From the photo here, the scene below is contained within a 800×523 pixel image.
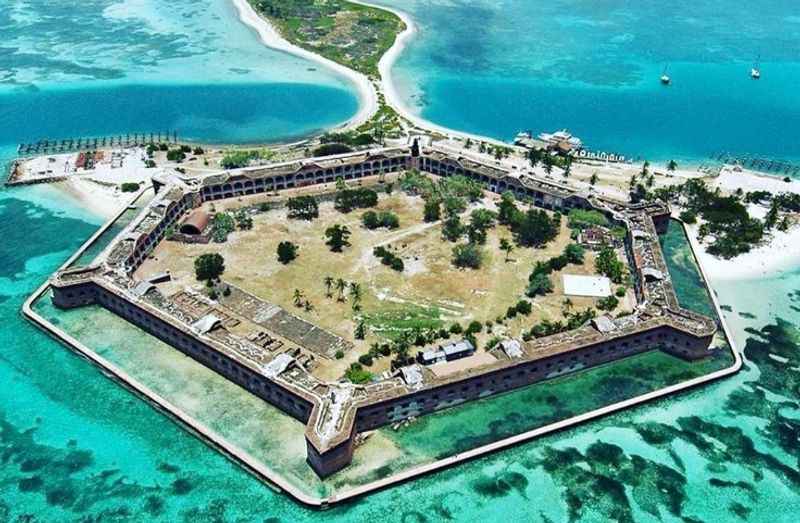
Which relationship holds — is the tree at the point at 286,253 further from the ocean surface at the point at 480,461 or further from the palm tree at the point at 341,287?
the ocean surface at the point at 480,461

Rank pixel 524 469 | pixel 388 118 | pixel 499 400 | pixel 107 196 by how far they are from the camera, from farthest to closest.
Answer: pixel 388 118 → pixel 107 196 → pixel 499 400 → pixel 524 469

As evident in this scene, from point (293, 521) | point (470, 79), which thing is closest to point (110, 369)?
point (293, 521)

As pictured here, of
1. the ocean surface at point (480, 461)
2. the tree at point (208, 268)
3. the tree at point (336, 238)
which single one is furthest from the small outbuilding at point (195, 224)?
the ocean surface at point (480, 461)

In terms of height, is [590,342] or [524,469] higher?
[590,342]

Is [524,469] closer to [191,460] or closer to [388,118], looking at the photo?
[191,460]

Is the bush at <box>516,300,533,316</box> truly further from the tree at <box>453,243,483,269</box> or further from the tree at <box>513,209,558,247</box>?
the tree at <box>513,209,558,247</box>

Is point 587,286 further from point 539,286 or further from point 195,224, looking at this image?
point 195,224
